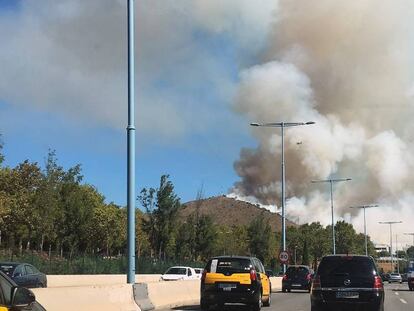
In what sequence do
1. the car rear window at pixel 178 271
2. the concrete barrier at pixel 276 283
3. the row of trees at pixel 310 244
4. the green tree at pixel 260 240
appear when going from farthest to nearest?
the row of trees at pixel 310 244
the green tree at pixel 260 240
the concrete barrier at pixel 276 283
the car rear window at pixel 178 271

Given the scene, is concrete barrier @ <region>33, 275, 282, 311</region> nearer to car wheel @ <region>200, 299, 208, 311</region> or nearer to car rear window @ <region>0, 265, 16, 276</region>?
car wheel @ <region>200, 299, 208, 311</region>

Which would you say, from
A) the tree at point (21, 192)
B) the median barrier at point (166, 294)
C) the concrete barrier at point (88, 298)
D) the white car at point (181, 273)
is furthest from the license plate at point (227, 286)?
the tree at point (21, 192)

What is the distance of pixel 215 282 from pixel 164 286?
285 cm

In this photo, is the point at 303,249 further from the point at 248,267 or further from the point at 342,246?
the point at 248,267

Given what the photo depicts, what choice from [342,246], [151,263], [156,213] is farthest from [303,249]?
[151,263]

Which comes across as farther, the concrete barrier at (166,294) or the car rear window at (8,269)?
the car rear window at (8,269)

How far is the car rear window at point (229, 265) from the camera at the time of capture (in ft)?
64.2

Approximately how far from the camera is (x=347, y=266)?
51.2 ft

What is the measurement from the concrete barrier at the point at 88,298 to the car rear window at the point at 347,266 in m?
5.36

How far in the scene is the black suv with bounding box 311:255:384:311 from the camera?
15.2 metres

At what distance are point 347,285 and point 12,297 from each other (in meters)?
10.6

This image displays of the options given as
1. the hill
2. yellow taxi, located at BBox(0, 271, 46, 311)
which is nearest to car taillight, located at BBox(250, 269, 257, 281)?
yellow taxi, located at BBox(0, 271, 46, 311)

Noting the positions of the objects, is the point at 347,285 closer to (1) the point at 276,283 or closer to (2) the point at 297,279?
(2) the point at 297,279

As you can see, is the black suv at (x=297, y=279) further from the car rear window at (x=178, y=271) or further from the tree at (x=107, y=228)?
the tree at (x=107, y=228)
